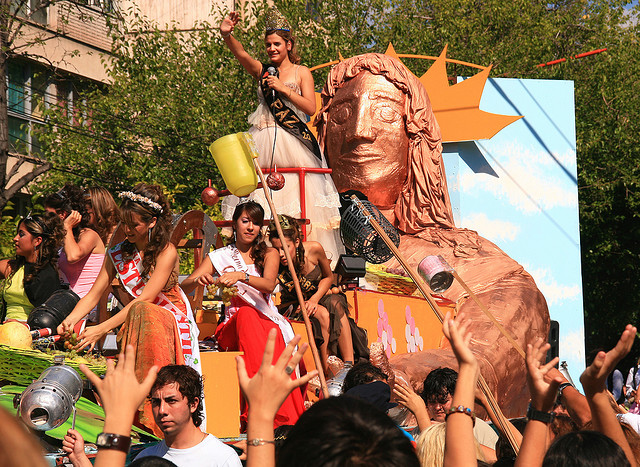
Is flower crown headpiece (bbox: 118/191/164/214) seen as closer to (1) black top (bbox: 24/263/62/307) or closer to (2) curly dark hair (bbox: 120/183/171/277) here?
(2) curly dark hair (bbox: 120/183/171/277)

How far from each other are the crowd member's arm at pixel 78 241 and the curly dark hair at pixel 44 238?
0.57 ft

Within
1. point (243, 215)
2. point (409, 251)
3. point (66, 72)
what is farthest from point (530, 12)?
point (243, 215)

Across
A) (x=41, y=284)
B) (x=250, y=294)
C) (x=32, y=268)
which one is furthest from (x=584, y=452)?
(x=32, y=268)

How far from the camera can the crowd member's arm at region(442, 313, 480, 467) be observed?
218cm

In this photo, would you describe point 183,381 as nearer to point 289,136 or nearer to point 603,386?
point 603,386

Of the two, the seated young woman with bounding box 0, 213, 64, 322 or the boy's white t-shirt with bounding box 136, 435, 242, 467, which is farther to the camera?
the seated young woman with bounding box 0, 213, 64, 322

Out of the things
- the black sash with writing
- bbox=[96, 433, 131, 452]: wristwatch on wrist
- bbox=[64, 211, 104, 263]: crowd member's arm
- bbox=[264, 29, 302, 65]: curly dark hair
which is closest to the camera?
bbox=[96, 433, 131, 452]: wristwatch on wrist

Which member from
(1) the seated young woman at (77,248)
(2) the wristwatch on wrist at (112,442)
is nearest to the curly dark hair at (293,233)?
(1) the seated young woman at (77,248)

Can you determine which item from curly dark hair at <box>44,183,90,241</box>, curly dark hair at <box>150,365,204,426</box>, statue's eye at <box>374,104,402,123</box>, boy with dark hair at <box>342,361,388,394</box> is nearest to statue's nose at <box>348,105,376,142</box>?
statue's eye at <box>374,104,402,123</box>

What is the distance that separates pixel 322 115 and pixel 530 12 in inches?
463

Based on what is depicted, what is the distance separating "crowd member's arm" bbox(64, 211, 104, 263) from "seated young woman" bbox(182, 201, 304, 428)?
28.5 inches

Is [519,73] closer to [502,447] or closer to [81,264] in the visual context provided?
[81,264]

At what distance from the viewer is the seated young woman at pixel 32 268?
18.1ft

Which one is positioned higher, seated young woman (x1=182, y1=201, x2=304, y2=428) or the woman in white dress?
the woman in white dress
